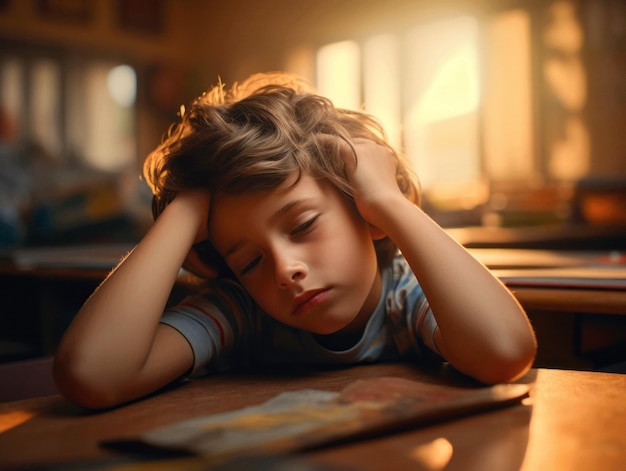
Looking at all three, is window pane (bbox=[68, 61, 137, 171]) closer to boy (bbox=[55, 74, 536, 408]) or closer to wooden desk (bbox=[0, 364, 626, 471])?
boy (bbox=[55, 74, 536, 408])

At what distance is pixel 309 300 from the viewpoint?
2.29ft

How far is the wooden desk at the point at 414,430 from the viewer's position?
391 millimetres

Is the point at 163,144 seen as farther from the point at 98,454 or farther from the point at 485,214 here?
the point at 485,214

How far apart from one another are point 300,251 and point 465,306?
18 centimetres

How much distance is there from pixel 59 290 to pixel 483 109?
5538 millimetres

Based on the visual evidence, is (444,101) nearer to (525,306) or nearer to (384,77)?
(384,77)

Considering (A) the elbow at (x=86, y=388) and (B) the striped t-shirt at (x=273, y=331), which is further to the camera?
(B) the striped t-shirt at (x=273, y=331)

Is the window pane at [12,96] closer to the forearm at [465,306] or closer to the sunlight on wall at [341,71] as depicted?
the sunlight on wall at [341,71]

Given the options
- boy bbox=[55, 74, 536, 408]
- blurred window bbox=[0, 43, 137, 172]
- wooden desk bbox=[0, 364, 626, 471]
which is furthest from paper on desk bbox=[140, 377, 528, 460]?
blurred window bbox=[0, 43, 137, 172]

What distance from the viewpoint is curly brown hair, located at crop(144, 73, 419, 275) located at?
736 millimetres

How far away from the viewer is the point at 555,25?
5941 mm

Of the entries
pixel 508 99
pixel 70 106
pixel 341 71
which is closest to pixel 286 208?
pixel 508 99

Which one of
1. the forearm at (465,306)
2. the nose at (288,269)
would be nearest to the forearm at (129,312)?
the nose at (288,269)

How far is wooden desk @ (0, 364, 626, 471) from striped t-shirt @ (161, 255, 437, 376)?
0.23 feet
